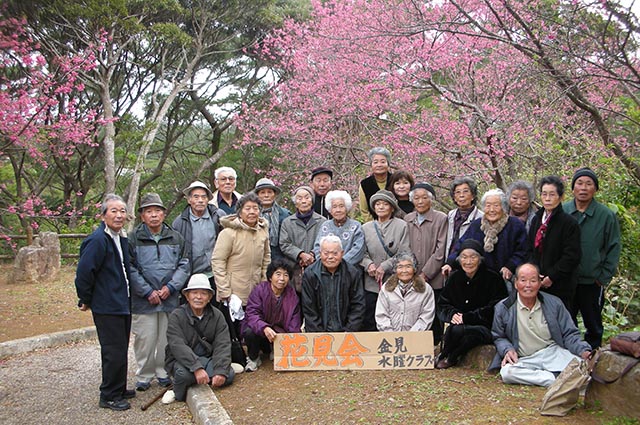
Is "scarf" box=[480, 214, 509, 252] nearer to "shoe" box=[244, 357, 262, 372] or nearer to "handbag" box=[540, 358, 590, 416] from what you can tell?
"handbag" box=[540, 358, 590, 416]

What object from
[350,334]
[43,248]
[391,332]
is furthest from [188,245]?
[43,248]

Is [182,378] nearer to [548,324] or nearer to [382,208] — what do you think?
[382,208]

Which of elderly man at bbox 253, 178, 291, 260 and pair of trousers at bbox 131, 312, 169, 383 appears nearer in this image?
pair of trousers at bbox 131, 312, 169, 383

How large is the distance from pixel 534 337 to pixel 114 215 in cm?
359

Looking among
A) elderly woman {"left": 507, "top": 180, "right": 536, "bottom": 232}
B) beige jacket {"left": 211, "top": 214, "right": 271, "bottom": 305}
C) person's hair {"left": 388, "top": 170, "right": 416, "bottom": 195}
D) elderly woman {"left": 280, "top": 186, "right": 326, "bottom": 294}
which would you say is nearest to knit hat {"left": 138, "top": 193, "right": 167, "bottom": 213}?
beige jacket {"left": 211, "top": 214, "right": 271, "bottom": 305}

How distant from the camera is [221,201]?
5.75 meters

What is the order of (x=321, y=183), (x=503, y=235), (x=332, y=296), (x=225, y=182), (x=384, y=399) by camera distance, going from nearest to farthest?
(x=384, y=399) → (x=503, y=235) → (x=332, y=296) → (x=225, y=182) → (x=321, y=183)

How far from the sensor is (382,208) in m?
5.20

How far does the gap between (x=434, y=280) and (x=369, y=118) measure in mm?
5420

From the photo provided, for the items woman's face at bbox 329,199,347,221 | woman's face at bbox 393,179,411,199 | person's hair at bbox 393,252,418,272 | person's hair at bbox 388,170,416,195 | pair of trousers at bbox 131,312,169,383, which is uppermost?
person's hair at bbox 388,170,416,195

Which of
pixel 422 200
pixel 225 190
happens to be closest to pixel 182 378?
pixel 225 190

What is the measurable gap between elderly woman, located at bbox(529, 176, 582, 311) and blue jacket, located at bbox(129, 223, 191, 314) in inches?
125

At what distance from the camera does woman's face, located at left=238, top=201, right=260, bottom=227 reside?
17.0 ft

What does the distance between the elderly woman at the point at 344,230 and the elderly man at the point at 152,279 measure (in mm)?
1372
